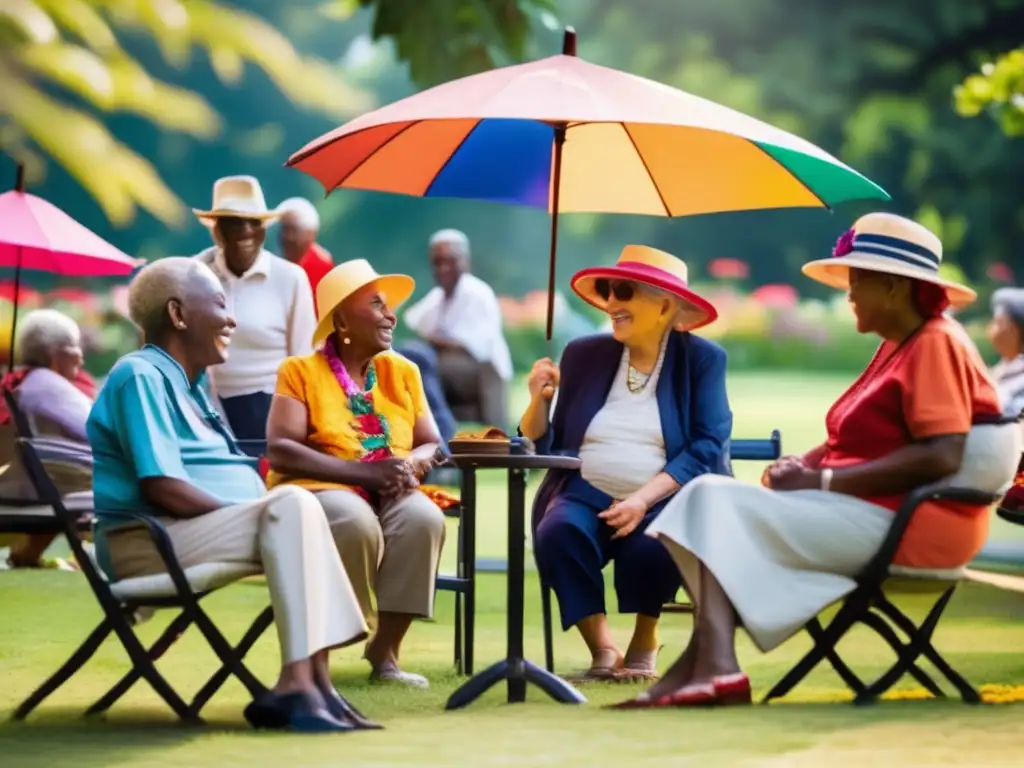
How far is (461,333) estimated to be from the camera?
13.5 meters

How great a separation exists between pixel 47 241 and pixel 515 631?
3258mm

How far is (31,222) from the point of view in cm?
823

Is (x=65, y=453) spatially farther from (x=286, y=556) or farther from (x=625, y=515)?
(x=286, y=556)

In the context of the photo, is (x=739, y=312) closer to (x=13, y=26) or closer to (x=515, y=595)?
(x=13, y=26)

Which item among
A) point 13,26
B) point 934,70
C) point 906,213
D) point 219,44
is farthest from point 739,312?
point 13,26

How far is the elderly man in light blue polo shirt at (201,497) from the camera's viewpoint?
197 inches

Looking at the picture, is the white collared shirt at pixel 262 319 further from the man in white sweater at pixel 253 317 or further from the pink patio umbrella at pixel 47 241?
the pink patio umbrella at pixel 47 241

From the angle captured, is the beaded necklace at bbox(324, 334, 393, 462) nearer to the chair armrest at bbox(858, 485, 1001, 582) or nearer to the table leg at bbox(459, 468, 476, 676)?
the table leg at bbox(459, 468, 476, 676)

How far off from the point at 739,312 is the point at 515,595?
14.1 meters

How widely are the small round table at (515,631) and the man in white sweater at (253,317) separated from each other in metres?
2.58

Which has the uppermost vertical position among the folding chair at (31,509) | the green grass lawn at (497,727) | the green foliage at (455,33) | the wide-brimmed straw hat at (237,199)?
the green foliage at (455,33)

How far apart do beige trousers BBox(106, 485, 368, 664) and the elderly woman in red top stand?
838mm

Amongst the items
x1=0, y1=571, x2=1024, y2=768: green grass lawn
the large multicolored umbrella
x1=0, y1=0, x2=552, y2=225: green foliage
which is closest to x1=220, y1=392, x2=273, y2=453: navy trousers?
x1=0, y1=571, x2=1024, y2=768: green grass lawn

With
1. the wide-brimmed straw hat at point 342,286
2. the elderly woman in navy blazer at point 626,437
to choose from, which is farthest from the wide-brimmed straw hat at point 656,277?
the wide-brimmed straw hat at point 342,286
